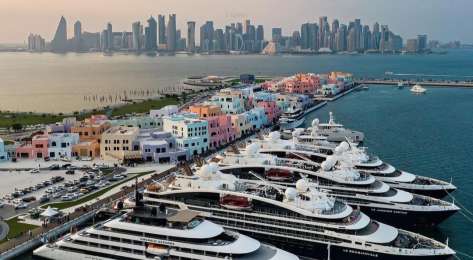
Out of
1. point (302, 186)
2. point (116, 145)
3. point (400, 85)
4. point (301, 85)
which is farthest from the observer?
point (400, 85)

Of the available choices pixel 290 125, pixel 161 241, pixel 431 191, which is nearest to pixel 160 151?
pixel 431 191

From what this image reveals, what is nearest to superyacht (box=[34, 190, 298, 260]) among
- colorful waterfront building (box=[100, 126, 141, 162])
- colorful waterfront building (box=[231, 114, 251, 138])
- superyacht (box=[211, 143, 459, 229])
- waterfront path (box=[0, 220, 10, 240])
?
waterfront path (box=[0, 220, 10, 240])

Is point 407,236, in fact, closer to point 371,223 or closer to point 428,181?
point 371,223

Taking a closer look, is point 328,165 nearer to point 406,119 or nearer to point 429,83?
point 406,119

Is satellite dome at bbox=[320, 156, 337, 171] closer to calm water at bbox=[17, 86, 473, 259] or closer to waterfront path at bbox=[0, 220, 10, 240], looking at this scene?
calm water at bbox=[17, 86, 473, 259]

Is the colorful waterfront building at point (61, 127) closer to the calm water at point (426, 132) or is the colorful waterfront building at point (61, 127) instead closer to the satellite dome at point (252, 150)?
the satellite dome at point (252, 150)

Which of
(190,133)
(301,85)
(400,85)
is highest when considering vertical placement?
(301,85)
